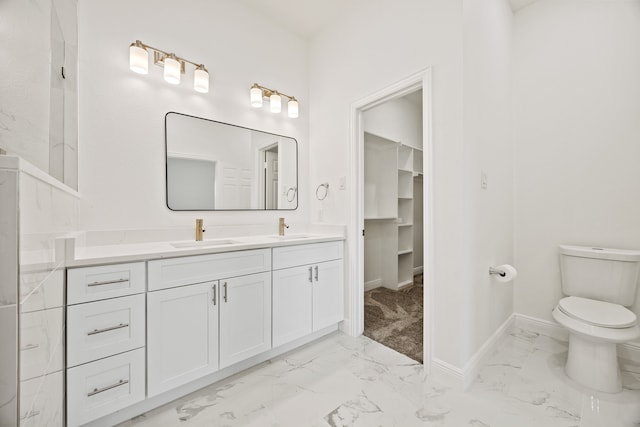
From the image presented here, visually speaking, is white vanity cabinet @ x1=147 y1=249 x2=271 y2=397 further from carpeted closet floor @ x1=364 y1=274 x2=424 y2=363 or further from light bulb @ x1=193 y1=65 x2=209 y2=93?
light bulb @ x1=193 y1=65 x2=209 y2=93

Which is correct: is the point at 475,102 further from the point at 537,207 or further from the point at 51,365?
the point at 51,365

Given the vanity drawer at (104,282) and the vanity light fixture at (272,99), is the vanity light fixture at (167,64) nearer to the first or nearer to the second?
the vanity light fixture at (272,99)

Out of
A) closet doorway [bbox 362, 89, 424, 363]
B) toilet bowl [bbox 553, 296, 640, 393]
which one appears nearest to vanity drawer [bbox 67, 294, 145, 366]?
closet doorway [bbox 362, 89, 424, 363]

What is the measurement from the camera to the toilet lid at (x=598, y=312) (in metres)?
1.45

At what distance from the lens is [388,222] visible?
11.2 feet

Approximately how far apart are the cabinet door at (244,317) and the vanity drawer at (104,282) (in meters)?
0.43

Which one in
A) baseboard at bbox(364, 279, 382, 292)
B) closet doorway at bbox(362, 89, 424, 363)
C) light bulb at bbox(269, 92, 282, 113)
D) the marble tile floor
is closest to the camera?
the marble tile floor

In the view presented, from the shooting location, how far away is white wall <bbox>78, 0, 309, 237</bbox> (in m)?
1.58

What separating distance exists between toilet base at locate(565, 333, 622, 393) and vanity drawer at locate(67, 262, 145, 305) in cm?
253

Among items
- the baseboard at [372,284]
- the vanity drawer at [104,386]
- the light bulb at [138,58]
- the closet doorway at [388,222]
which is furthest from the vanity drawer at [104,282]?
the baseboard at [372,284]

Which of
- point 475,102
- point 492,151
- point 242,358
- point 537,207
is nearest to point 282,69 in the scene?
point 475,102

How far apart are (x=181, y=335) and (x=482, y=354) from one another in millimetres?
1921

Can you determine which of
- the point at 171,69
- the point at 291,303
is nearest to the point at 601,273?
the point at 291,303

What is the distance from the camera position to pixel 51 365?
0.87 metres
